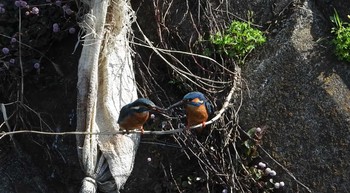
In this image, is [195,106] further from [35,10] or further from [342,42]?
[35,10]

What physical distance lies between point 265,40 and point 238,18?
1.04ft

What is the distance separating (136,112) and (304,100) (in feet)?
4.09

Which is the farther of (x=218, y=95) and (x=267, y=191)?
(x=218, y=95)

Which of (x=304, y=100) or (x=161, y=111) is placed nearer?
(x=161, y=111)

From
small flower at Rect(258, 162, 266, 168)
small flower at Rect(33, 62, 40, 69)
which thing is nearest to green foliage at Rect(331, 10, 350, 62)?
small flower at Rect(258, 162, 266, 168)

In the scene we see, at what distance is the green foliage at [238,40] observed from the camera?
16.8ft

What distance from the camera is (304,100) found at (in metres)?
4.91

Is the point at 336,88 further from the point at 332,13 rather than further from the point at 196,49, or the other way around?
the point at 196,49

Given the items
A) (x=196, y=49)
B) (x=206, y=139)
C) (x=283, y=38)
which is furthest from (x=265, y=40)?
(x=206, y=139)

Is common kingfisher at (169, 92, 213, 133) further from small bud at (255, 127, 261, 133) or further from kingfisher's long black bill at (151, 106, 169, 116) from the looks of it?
small bud at (255, 127, 261, 133)

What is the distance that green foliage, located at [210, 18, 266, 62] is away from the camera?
511 centimetres

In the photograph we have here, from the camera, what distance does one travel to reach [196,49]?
17.4 ft

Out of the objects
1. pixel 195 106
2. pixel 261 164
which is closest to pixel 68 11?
pixel 195 106

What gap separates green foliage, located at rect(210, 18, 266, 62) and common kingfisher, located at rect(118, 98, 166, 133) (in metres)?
0.91
